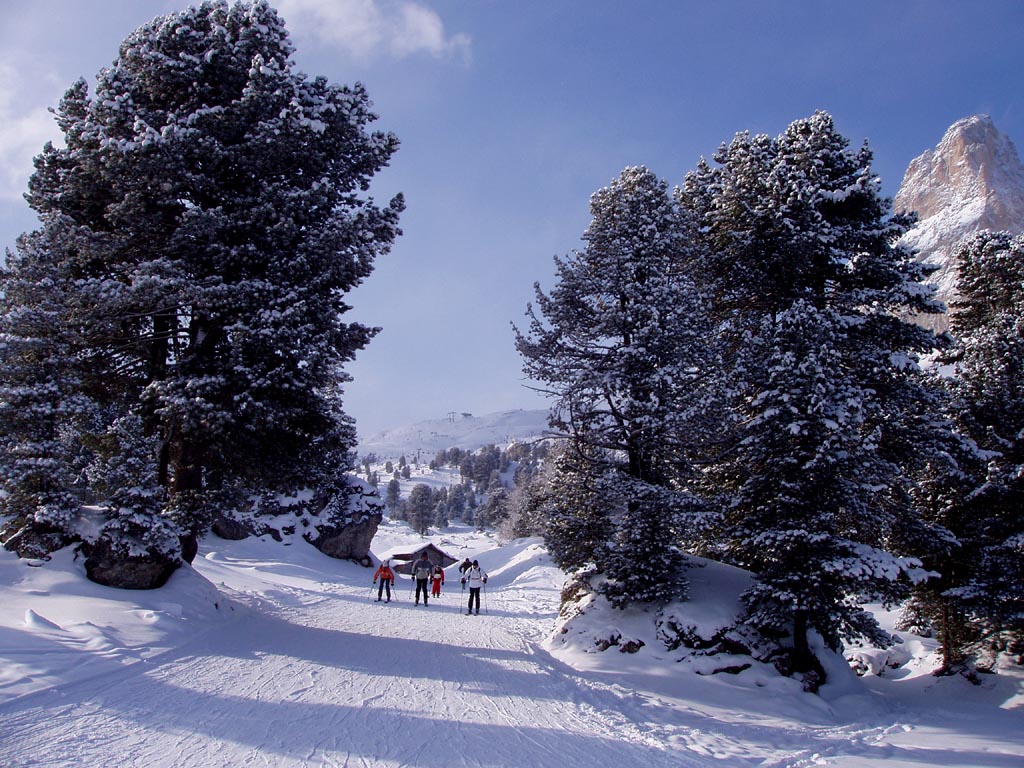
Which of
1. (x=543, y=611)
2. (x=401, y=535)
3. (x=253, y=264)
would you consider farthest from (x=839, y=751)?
(x=401, y=535)

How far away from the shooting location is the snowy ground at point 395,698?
17.8 ft

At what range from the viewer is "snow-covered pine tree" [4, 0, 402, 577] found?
1115 centimetres

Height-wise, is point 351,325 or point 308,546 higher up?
point 351,325

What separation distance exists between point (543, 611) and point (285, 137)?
1985cm

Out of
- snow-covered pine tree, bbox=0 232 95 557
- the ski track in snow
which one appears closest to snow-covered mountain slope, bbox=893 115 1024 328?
the ski track in snow

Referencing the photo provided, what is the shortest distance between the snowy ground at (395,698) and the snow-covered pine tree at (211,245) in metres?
3.31

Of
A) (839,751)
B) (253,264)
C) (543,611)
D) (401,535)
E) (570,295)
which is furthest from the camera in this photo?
(401,535)

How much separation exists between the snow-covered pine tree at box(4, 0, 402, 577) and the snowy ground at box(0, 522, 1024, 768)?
3315mm

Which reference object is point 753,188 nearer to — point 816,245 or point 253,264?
point 816,245

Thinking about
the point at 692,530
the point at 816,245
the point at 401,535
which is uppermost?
the point at 816,245

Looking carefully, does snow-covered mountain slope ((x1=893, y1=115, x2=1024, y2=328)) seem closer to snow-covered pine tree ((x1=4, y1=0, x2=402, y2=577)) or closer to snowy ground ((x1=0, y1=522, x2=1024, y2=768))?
snowy ground ((x1=0, y1=522, x2=1024, y2=768))

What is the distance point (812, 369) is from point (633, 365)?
3.83 m

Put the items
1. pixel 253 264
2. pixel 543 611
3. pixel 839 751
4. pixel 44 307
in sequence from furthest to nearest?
pixel 543 611 → pixel 253 264 → pixel 44 307 → pixel 839 751

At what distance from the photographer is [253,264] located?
12133mm
